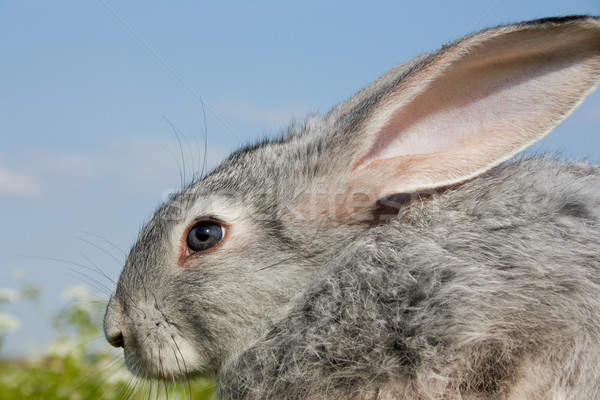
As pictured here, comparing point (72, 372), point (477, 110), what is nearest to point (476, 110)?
point (477, 110)

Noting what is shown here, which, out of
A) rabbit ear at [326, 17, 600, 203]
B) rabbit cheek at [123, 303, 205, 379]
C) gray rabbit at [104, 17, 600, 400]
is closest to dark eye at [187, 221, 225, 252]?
gray rabbit at [104, 17, 600, 400]

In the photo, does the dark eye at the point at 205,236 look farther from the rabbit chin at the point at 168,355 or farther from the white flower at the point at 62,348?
the white flower at the point at 62,348

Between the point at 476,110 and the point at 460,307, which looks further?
the point at 476,110

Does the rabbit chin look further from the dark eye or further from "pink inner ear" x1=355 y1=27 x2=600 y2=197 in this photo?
"pink inner ear" x1=355 y1=27 x2=600 y2=197

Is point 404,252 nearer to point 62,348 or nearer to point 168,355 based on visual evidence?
point 168,355

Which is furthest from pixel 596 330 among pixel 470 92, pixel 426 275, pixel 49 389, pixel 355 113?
pixel 49 389

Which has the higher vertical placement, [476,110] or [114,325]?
[476,110]

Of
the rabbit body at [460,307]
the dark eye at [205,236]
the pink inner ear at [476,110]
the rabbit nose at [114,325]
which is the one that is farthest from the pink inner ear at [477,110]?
the rabbit nose at [114,325]
